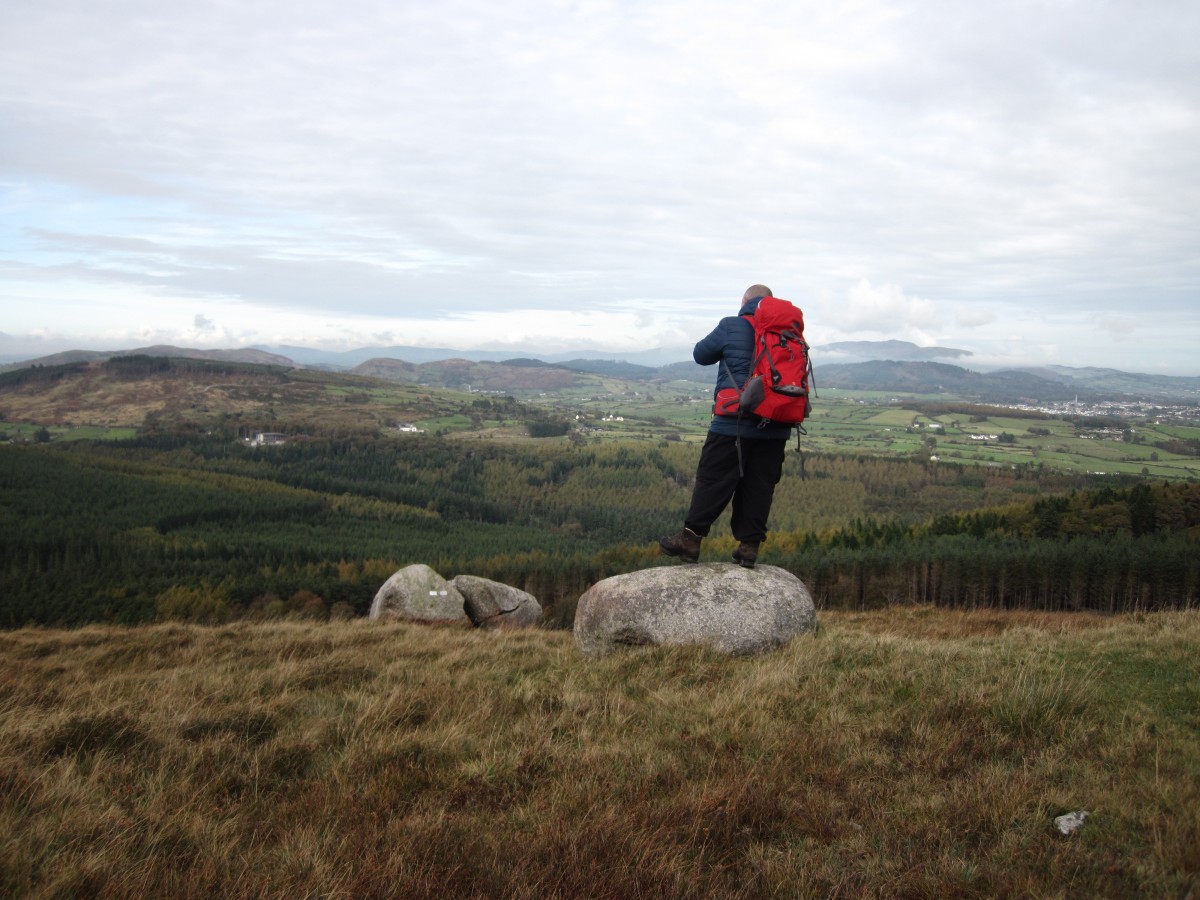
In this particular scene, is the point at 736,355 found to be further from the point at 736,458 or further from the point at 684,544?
the point at 684,544

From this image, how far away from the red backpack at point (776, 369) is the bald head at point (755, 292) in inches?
17.2

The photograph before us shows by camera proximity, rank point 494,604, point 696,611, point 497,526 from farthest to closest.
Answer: point 497,526
point 494,604
point 696,611

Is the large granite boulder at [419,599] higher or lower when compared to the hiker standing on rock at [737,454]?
lower

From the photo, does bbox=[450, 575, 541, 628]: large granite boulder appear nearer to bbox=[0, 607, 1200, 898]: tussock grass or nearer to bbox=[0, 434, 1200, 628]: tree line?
bbox=[0, 434, 1200, 628]: tree line

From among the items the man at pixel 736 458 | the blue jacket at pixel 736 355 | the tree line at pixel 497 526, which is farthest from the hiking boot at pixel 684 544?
the tree line at pixel 497 526

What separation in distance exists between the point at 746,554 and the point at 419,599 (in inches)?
633

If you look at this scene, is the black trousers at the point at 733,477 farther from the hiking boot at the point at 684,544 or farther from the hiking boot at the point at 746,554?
the hiking boot at the point at 746,554

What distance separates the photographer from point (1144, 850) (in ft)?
12.9

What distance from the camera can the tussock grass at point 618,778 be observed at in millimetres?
3744

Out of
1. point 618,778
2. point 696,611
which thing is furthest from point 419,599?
point 618,778

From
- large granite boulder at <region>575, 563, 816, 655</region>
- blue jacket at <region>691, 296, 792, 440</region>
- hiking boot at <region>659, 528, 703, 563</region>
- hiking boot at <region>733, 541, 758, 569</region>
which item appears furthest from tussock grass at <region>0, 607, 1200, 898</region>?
blue jacket at <region>691, 296, 792, 440</region>

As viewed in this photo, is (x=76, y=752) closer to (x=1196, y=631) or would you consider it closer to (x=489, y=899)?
(x=489, y=899)

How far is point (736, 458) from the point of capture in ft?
34.1

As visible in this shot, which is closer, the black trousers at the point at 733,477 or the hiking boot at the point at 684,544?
the black trousers at the point at 733,477
